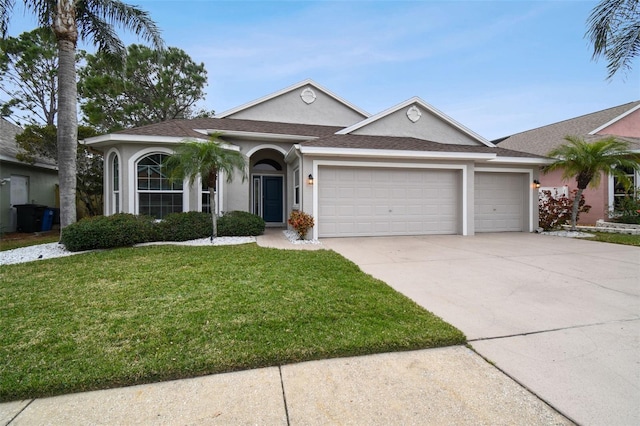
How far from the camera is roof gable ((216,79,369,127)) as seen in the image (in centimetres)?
1409

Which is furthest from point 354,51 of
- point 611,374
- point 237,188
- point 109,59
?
point 611,374

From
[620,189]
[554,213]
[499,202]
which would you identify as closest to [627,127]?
[620,189]

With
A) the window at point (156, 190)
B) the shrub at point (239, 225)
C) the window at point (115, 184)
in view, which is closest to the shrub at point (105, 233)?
the window at point (156, 190)

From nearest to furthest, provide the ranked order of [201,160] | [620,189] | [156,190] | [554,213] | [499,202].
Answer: [201,160]
[156,190]
[499,202]
[554,213]
[620,189]

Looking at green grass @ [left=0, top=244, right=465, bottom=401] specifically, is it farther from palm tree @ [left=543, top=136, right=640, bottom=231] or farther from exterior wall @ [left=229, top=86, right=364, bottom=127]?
palm tree @ [left=543, top=136, right=640, bottom=231]

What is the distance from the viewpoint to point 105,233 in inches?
308

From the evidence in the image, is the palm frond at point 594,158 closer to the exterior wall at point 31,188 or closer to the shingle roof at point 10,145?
the shingle roof at point 10,145

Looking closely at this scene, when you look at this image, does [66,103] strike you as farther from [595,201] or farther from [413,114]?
[595,201]

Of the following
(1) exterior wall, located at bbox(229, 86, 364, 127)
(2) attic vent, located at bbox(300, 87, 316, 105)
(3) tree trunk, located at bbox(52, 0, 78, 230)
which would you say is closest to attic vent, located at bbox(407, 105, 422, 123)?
(1) exterior wall, located at bbox(229, 86, 364, 127)

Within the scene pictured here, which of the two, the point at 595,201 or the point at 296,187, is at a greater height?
the point at 296,187

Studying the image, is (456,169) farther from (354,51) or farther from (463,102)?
(463,102)

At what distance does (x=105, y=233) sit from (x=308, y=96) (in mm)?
10332

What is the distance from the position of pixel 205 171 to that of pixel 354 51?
34.2 feet

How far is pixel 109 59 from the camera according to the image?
10.6 metres
